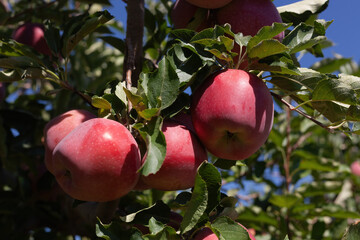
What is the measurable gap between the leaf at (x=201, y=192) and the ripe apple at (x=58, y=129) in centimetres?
44

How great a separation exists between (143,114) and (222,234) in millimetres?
354

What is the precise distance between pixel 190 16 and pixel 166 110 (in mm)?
400

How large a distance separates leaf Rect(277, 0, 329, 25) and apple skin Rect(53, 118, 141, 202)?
2.50 ft

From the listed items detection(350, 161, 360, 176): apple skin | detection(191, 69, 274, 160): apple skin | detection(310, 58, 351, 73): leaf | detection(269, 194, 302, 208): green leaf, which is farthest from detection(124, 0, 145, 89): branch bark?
detection(350, 161, 360, 176): apple skin

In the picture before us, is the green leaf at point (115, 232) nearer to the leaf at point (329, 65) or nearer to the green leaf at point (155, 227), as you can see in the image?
the green leaf at point (155, 227)

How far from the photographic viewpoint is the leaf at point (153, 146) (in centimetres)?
96

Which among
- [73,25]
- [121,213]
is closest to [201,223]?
[121,213]

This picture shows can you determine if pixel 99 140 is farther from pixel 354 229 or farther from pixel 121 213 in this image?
pixel 354 229

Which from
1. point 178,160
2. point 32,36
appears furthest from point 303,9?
point 32,36

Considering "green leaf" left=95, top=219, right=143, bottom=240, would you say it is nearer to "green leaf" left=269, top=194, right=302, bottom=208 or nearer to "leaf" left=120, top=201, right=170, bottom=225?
"leaf" left=120, top=201, right=170, bottom=225

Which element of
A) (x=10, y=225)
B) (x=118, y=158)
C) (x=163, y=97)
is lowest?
(x=10, y=225)

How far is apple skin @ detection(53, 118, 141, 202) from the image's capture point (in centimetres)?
104

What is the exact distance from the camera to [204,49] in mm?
1133

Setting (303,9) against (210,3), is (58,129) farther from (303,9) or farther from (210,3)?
(303,9)
